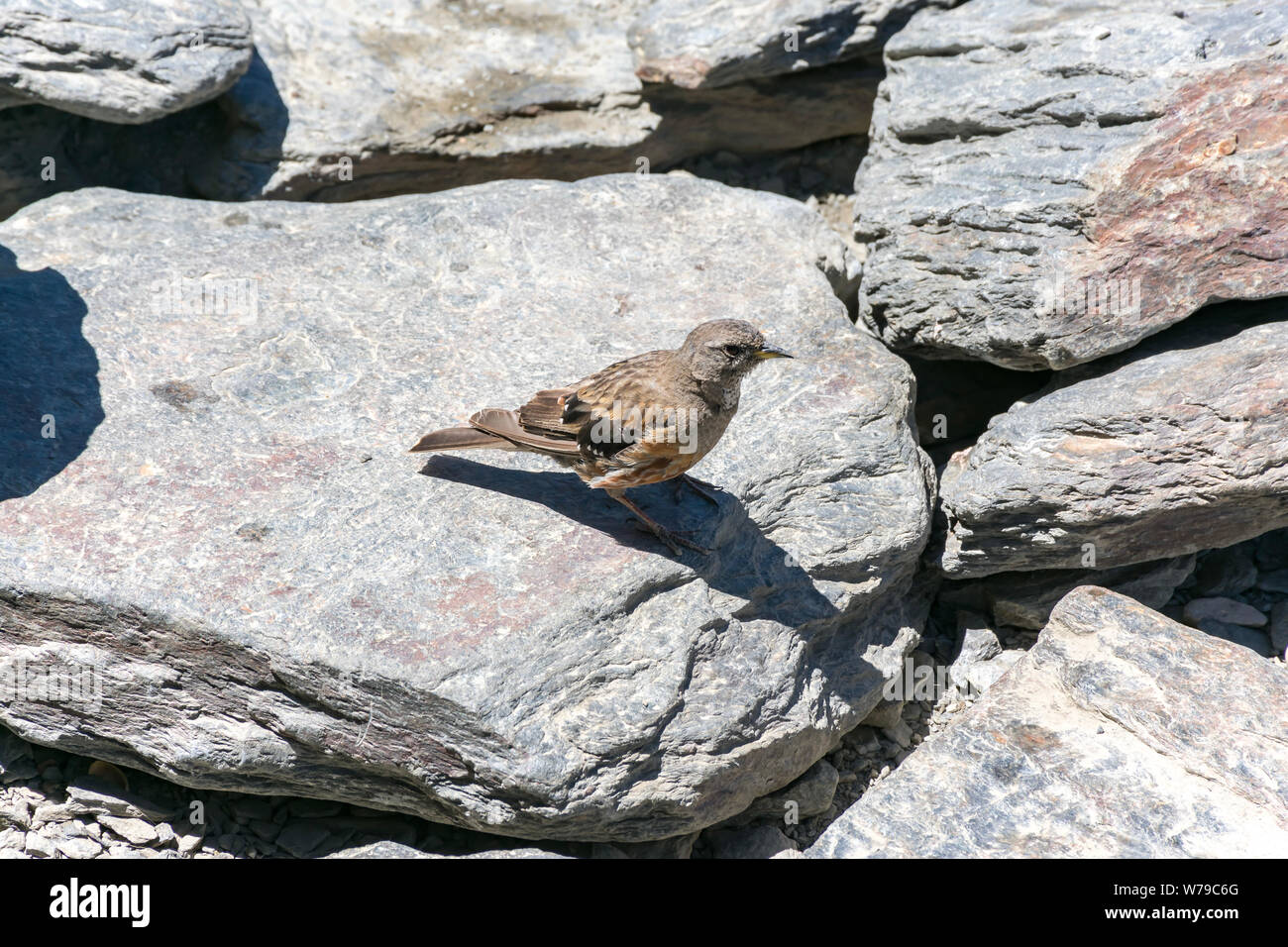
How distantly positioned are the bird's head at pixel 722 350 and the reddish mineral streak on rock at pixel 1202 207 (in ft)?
6.22

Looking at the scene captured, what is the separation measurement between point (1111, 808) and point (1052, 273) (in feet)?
8.92

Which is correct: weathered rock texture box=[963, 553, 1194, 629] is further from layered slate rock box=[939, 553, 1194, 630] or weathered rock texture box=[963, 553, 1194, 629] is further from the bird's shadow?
the bird's shadow

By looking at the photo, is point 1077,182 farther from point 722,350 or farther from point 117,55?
point 117,55

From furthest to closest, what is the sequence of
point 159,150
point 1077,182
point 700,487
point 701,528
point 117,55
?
point 159,150 < point 117,55 < point 1077,182 < point 700,487 < point 701,528

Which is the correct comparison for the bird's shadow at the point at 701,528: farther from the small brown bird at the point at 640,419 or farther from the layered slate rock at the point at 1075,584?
the layered slate rock at the point at 1075,584

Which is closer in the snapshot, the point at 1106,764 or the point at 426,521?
the point at 1106,764

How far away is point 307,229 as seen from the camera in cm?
690

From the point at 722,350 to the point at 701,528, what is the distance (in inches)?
33.6

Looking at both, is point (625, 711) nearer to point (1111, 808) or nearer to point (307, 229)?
point (1111, 808)

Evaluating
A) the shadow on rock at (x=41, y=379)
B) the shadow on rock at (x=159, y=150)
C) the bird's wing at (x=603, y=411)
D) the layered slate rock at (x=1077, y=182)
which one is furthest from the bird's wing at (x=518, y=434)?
the shadow on rock at (x=159, y=150)

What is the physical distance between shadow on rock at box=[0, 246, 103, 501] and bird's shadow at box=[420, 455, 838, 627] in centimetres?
168

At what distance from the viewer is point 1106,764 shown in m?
Answer: 5.18

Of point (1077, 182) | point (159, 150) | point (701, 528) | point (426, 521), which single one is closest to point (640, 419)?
point (701, 528)

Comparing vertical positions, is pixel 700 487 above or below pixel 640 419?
below
